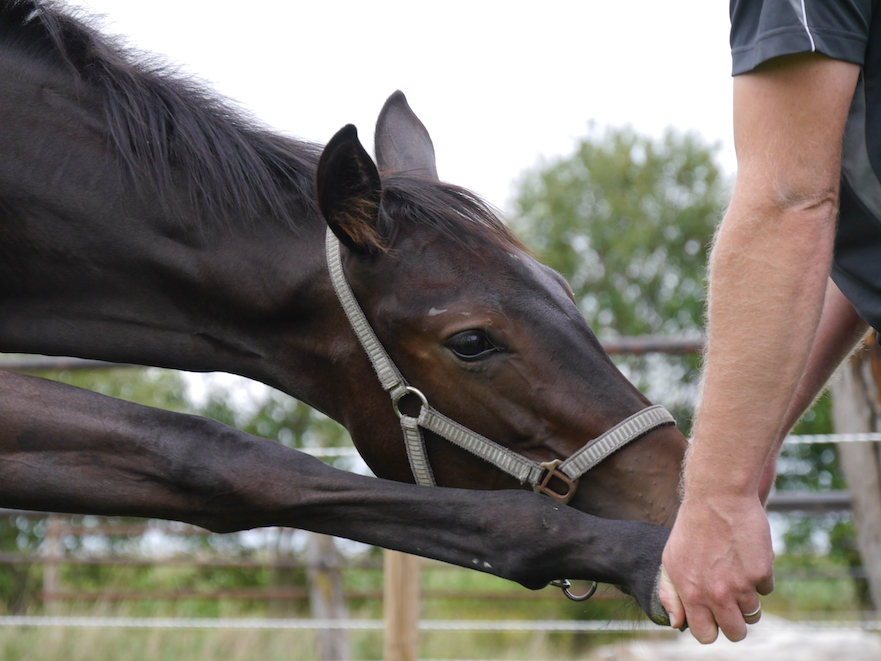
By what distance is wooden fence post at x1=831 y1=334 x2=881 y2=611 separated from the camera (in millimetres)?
3789

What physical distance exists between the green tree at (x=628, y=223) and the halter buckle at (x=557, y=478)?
15524mm

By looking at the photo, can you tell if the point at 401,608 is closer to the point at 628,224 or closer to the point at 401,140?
the point at 401,140

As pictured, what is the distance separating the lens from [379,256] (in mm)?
1879

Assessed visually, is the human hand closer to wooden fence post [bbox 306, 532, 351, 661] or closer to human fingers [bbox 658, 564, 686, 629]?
human fingers [bbox 658, 564, 686, 629]

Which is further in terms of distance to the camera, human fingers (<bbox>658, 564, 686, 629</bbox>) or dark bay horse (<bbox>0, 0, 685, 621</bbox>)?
dark bay horse (<bbox>0, 0, 685, 621</bbox>)

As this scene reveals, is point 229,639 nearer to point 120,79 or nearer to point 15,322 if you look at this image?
point 15,322

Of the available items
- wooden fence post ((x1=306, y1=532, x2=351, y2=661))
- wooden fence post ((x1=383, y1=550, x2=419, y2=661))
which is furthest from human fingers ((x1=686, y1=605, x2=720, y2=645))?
wooden fence post ((x1=306, y1=532, x2=351, y2=661))

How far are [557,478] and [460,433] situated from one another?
0.24 meters

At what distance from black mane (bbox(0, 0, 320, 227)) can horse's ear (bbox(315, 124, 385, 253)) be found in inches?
7.3

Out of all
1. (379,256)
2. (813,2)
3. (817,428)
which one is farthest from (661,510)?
(817,428)

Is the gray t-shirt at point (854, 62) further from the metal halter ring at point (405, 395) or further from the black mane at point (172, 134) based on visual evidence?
the black mane at point (172, 134)

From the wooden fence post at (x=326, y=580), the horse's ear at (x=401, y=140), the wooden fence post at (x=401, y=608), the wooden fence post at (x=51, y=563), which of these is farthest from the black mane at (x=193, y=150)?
the wooden fence post at (x=51, y=563)

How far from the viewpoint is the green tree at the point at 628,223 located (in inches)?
719

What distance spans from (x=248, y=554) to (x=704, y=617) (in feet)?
25.0
